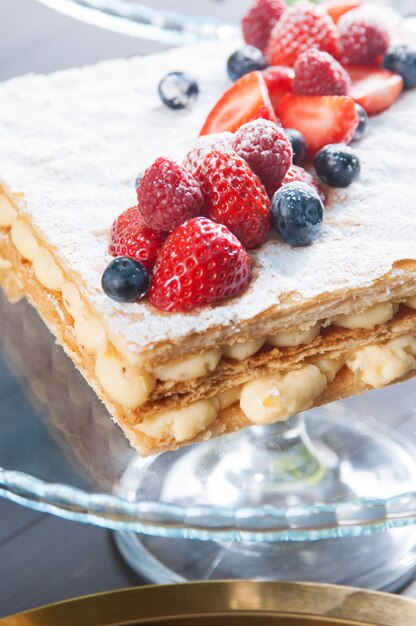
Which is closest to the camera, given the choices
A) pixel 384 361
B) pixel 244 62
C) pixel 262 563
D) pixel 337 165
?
pixel 384 361

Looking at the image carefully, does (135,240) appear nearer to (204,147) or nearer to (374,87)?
(204,147)

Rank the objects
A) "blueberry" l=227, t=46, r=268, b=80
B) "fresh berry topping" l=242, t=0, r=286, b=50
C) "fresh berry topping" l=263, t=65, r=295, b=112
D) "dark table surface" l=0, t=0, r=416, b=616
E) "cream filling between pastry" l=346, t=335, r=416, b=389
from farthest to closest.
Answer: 1. "fresh berry topping" l=242, t=0, r=286, b=50
2. "blueberry" l=227, t=46, r=268, b=80
3. "fresh berry topping" l=263, t=65, r=295, b=112
4. "dark table surface" l=0, t=0, r=416, b=616
5. "cream filling between pastry" l=346, t=335, r=416, b=389

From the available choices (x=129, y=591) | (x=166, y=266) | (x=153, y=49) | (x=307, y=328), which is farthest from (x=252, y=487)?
(x=153, y=49)

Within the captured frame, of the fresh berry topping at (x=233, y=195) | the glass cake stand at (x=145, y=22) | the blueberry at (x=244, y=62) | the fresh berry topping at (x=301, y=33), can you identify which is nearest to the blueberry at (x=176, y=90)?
the blueberry at (x=244, y=62)

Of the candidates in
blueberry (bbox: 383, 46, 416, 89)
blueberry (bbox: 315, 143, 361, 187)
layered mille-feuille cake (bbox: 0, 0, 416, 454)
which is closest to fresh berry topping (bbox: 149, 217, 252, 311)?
layered mille-feuille cake (bbox: 0, 0, 416, 454)

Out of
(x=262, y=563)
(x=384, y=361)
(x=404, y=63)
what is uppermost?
(x=404, y=63)

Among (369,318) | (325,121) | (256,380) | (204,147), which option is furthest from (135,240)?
(325,121)

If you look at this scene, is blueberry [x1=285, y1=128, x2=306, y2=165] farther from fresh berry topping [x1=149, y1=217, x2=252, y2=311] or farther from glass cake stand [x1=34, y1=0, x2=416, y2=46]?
glass cake stand [x1=34, y1=0, x2=416, y2=46]
